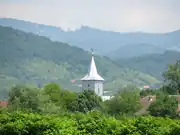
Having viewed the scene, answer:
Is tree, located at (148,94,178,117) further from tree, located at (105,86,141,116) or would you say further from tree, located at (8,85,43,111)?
tree, located at (8,85,43,111)

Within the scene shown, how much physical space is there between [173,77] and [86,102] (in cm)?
2026

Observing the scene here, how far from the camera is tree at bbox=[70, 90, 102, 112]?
87463mm

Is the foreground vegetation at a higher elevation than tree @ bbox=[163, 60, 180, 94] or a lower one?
lower

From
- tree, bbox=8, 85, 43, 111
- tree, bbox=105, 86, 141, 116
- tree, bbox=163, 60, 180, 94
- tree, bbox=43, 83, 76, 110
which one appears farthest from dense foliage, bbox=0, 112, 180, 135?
tree, bbox=163, 60, 180, 94

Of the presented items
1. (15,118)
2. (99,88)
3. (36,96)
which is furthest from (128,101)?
(99,88)

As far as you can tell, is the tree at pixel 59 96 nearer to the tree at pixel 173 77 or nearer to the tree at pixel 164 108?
the tree at pixel 173 77

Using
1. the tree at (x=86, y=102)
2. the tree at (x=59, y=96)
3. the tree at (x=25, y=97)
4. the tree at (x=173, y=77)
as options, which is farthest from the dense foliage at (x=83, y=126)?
the tree at (x=173, y=77)

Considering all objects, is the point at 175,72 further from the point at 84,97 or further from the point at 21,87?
the point at 21,87

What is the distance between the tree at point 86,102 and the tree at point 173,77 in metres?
16.6

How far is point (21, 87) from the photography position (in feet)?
282

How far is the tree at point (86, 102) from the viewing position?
87.5m

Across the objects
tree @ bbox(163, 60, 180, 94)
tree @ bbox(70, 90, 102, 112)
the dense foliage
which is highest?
tree @ bbox(163, 60, 180, 94)

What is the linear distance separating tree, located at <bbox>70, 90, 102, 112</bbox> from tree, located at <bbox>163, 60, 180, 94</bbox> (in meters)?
16.6

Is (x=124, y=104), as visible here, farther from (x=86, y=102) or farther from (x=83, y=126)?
(x=83, y=126)
